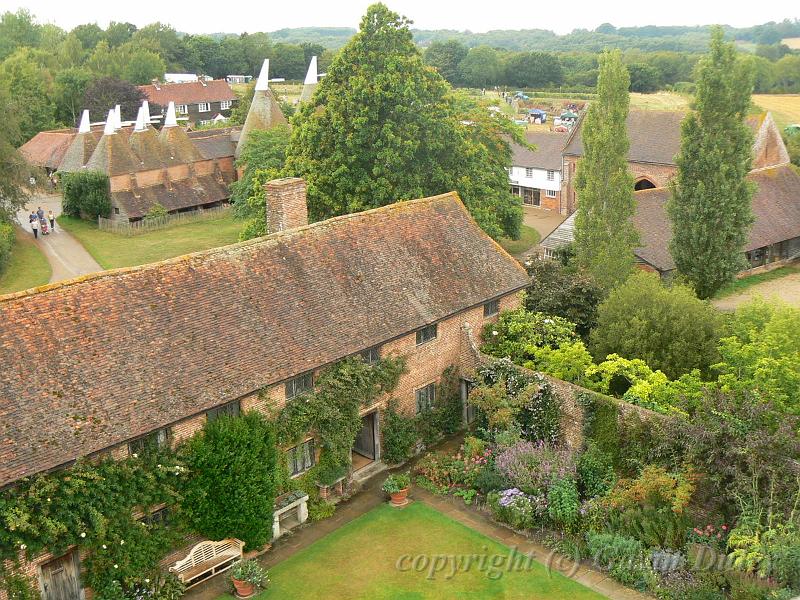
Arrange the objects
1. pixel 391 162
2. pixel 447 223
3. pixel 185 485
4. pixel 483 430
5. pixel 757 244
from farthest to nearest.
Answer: pixel 757 244
pixel 391 162
pixel 447 223
pixel 483 430
pixel 185 485

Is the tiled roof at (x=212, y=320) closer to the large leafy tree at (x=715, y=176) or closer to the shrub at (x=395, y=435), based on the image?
the shrub at (x=395, y=435)

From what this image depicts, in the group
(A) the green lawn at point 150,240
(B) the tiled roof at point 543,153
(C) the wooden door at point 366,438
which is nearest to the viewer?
(C) the wooden door at point 366,438

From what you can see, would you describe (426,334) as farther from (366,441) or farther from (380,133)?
(380,133)

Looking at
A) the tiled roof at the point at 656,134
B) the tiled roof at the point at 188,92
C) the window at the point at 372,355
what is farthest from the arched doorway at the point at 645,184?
the tiled roof at the point at 188,92

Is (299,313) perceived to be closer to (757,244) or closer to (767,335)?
(767,335)

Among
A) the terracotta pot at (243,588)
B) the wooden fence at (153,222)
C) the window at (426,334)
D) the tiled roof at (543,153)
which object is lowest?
the terracotta pot at (243,588)

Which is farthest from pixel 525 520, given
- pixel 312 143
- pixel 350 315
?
pixel 312 143

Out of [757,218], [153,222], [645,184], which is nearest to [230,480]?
[757,218]
